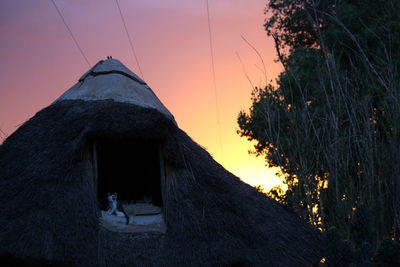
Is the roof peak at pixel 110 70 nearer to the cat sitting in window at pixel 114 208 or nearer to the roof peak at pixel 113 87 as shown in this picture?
the roof peak at pixel 113 87

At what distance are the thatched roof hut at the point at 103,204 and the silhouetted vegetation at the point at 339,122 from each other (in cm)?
92

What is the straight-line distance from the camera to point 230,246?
6.26 m

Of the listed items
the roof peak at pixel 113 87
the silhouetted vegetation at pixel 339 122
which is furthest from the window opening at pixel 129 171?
the silhouetted vegetation at pixel 339 122

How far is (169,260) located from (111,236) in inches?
29.4

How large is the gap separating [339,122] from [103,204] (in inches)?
170

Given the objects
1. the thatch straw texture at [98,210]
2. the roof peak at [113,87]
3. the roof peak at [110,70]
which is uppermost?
the roof peak at [110,70]

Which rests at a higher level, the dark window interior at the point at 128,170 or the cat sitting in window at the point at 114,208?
the dark window interior at the point at 128,170

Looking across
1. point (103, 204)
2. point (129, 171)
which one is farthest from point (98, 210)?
point (129, 171)

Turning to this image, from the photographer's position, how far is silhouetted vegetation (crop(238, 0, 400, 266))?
6793 millimetres

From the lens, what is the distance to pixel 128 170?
840 cm

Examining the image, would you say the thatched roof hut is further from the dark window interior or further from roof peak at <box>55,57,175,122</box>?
the dark window interior

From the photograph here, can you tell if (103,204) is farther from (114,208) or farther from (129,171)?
(129,171)

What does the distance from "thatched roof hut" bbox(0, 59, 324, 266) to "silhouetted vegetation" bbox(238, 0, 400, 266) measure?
916mm

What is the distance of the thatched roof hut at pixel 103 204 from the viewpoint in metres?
5.87
